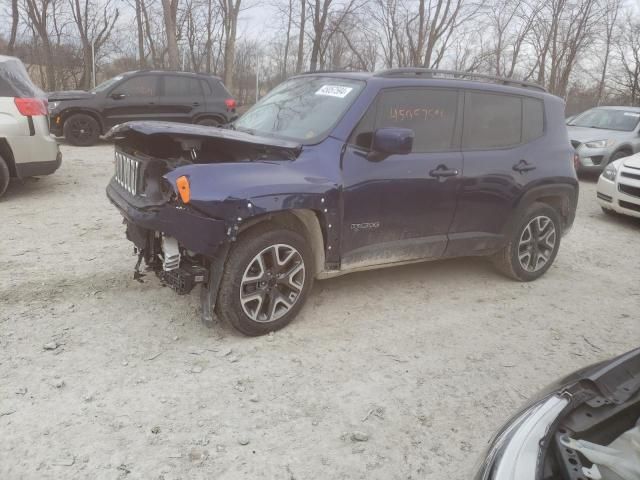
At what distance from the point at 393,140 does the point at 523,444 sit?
8.08ft

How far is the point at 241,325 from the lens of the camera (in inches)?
140

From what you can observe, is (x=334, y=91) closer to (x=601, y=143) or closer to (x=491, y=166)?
(x=491, y=166)

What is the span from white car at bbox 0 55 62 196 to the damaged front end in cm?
368

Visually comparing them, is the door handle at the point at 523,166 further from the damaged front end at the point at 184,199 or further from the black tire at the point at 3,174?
the black tire at the point at 3,174

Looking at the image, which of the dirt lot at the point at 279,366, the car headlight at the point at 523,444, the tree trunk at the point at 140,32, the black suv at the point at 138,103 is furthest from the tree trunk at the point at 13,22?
the car headlight at the point at 523,444

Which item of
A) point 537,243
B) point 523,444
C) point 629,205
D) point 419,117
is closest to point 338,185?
point 419,117

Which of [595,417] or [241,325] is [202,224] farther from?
[595,417]

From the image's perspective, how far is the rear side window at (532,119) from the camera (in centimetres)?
495

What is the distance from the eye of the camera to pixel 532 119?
5.01 meters

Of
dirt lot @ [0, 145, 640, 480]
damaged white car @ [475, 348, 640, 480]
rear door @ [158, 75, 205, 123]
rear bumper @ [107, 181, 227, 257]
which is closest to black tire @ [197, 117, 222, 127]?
rear door @ [158, 75, 205, 123]

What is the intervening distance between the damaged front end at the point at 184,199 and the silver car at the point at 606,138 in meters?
9.57

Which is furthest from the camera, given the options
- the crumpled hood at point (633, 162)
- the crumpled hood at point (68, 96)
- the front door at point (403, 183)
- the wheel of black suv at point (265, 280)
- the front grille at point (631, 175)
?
the crumpled hood at point (68, 96)

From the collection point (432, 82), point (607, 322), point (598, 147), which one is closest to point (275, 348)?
point (432, 82)

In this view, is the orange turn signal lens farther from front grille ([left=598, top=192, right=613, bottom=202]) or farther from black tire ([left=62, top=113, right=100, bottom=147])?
black tire ([left=62, top=113, right=100, bottom=147])
